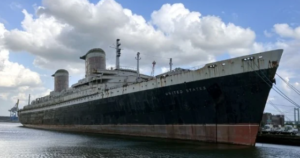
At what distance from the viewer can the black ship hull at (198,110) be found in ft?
60.7

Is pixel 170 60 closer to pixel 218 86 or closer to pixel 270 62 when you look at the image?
pixel 218 86

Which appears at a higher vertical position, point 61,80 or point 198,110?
point 61,80

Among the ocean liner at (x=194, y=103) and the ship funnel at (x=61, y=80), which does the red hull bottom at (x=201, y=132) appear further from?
the ship funnel at (x=61, y=80)

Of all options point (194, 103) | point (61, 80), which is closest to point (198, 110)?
point (194, 103)

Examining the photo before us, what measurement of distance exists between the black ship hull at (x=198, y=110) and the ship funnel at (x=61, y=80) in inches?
1093

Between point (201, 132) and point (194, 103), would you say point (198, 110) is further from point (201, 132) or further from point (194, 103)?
point (201, 132)

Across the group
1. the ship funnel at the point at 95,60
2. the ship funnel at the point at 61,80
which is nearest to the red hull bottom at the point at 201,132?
the ship funnel at the point at 95,60

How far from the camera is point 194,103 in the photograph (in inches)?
826

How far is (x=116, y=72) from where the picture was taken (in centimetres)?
3578

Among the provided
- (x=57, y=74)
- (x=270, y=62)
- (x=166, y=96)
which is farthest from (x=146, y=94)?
(x=57, y=74)

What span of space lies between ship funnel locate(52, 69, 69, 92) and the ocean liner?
76.7ft

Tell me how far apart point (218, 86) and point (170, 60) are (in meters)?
15.1

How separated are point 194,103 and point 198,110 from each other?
608 mm

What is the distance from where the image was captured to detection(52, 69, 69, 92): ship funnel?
54.7 metres
